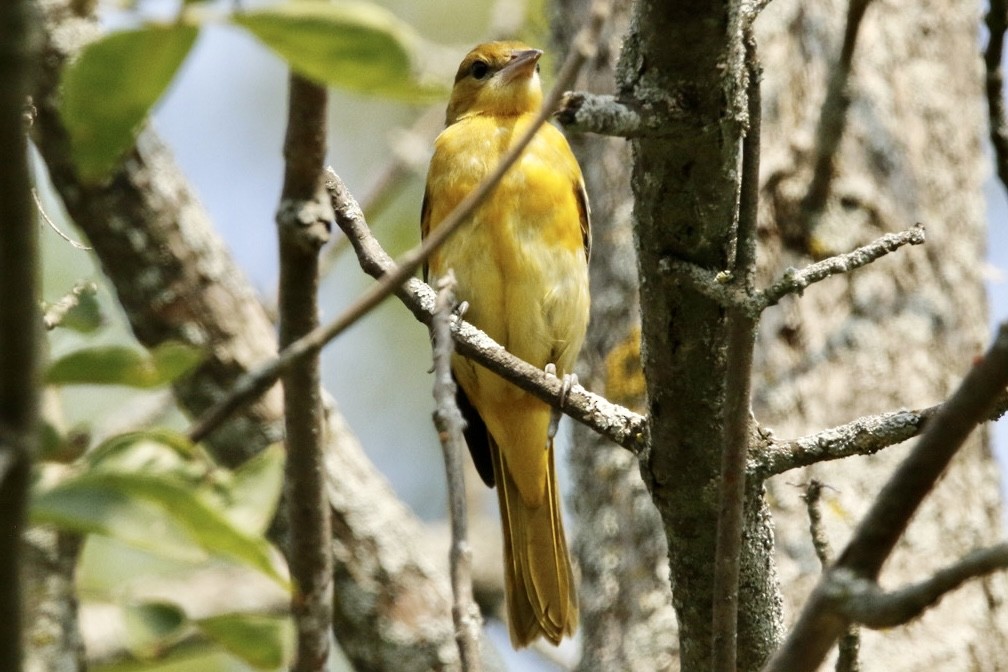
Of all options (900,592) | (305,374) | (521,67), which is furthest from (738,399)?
(521,67)

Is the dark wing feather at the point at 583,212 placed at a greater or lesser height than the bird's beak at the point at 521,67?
lesser

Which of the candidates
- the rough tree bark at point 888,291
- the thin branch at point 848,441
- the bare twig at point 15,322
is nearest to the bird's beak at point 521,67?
the rough tree bark at point 888,291

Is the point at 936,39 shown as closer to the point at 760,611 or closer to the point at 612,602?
the point at 612,602

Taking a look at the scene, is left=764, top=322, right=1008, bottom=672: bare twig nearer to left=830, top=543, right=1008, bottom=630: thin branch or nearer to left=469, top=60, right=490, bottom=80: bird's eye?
left=830, top=543, right=1008, bottom=630: thin branch

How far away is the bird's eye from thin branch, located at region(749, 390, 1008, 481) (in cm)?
338

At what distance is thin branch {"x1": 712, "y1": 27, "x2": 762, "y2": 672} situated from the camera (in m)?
2.00

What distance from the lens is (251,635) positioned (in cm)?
117

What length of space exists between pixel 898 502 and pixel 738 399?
0.55 meters

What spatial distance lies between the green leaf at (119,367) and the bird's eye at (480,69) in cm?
458

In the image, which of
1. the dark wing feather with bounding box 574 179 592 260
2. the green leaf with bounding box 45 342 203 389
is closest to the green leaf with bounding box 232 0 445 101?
the green leaf with bounding box 45 342 203 389

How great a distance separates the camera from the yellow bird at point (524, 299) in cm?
479

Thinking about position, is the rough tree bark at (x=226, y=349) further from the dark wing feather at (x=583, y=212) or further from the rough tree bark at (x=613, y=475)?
the dark wing feather at (x=583, y=212)

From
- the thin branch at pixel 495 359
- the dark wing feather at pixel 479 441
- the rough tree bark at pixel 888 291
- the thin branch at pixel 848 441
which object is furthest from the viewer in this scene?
the dark wing feather at pixel 479 441

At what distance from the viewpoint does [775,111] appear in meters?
4.92
